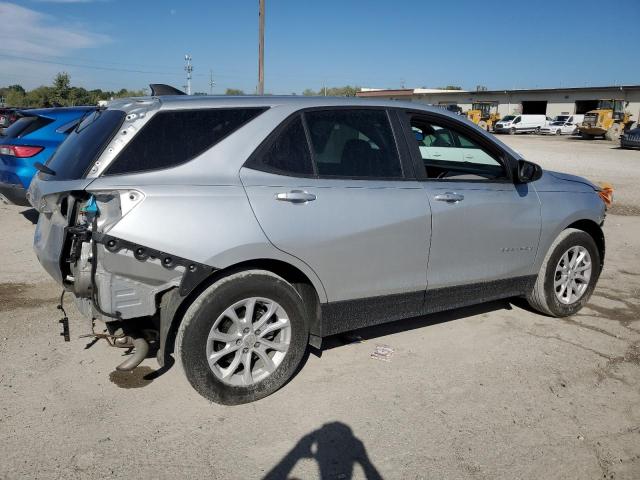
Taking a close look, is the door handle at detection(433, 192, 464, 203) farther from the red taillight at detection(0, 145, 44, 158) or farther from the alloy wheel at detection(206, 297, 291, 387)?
the red taillight at detection(0, 145, 44, 158)

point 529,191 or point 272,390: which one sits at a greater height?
point 529,191

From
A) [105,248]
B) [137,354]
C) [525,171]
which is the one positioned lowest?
[137,354]

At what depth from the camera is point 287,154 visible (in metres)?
3.41

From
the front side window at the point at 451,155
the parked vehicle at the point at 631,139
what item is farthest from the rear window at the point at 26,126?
the parked vehicle at the point at 631,139

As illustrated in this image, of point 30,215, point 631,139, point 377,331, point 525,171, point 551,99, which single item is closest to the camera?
point 525,171

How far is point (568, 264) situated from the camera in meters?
4.87

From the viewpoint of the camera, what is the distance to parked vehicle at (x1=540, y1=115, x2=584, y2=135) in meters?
49.7

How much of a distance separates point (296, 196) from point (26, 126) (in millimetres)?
6448

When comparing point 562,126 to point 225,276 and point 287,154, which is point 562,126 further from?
point 225,276

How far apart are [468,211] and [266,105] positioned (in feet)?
5.50

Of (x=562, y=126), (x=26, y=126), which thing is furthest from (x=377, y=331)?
(x=562, y=126)

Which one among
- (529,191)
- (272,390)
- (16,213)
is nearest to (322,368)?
(272,390)

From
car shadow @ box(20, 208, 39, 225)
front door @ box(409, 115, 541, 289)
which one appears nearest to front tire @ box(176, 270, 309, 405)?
front door @ box(409, 115, 541, 289)

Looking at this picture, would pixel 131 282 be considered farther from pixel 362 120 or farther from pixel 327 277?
pixel 362 120
